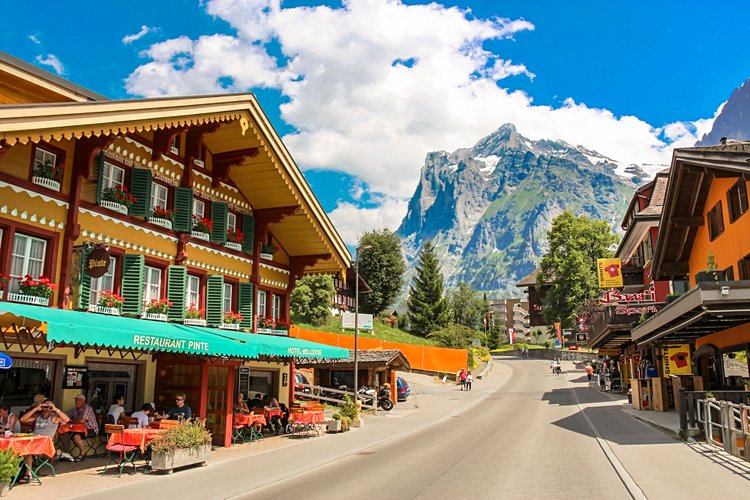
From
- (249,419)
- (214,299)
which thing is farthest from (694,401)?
(214,299)

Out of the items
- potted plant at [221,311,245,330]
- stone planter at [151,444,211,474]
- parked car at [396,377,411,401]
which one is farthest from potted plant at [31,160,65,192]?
parked car at [396,377,411,401]

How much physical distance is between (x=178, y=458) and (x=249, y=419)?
5612 mm

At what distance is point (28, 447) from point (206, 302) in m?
9.07

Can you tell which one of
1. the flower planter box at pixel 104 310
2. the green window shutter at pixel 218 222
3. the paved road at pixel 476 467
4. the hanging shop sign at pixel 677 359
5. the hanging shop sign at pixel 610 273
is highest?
the hanging shop sign at pixel 610 273

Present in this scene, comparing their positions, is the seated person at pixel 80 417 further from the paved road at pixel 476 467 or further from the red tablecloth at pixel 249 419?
the red tablecloth at pixel 249 419

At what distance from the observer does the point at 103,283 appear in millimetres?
16672

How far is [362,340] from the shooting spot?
5062 cm

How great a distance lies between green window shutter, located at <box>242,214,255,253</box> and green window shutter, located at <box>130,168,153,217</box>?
5234 mm

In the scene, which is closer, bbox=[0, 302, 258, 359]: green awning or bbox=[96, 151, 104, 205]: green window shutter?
bbox=[0, 302, 258, 359]: green awning

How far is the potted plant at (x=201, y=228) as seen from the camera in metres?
20.2

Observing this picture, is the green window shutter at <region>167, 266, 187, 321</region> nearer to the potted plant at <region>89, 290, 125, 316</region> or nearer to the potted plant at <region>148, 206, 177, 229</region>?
the potted plant at <region>148, 206, 177, 229</region>

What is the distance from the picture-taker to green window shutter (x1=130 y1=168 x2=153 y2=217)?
17641mm

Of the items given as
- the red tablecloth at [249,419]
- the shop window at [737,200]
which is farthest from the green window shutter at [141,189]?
the shop window at [737,200]

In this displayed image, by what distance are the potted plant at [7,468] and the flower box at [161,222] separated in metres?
8.69
